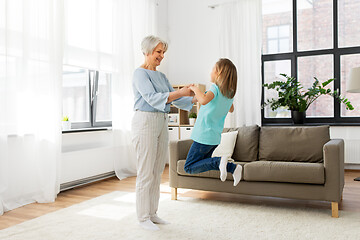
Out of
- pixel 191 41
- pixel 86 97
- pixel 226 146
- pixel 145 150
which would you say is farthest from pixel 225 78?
pixel 191 41

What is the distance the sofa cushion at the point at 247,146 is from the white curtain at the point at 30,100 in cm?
198

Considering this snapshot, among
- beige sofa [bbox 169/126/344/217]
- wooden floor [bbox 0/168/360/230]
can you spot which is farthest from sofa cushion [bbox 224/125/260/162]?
wooden floor [bbox 0/168/360/230]

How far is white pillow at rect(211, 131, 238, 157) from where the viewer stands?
3.74 metres

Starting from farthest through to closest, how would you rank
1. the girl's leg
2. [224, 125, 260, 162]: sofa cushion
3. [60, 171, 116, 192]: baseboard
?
[60, 171, 116, 192]: baseboard
[224, 125, 260, 162]: sofa cushion
the girl's leg

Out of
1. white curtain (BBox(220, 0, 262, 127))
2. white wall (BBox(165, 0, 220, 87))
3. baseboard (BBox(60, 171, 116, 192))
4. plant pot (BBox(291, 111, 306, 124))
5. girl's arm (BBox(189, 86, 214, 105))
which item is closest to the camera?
girl's arm (BBox(189, 86, 214, 105))

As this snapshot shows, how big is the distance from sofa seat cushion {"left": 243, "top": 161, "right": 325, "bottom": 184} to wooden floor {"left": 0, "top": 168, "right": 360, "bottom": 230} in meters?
0.38

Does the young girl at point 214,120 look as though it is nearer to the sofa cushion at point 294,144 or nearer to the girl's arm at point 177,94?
the girl's arm at point 177,94

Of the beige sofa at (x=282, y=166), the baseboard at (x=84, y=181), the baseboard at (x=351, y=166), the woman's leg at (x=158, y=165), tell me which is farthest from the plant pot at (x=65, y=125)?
the baseboard at (x=351, y=166)

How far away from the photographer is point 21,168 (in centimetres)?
341

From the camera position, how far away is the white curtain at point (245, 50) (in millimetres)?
5488

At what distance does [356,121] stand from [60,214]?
4.48 m

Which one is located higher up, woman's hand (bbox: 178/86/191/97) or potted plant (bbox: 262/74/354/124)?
potted plant (bbox: 262/74/354/124)

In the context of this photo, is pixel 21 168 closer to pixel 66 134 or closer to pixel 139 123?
pixel 66 134

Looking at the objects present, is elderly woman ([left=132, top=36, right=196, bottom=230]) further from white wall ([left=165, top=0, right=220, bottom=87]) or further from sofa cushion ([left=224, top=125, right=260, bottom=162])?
white wall ([left=165, top=0, right=220, bottom=87])
